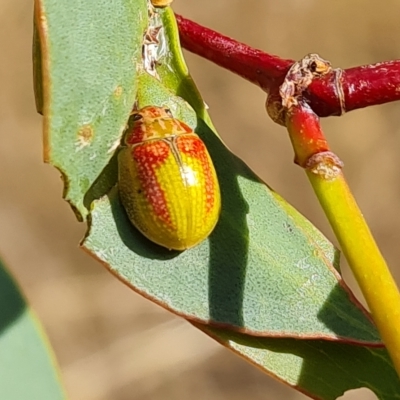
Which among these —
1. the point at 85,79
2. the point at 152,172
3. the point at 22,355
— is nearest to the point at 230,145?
the point at 22,355

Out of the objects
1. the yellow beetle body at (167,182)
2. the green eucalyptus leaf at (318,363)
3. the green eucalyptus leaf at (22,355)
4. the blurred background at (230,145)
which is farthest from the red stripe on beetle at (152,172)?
the blurred background at (230,145)

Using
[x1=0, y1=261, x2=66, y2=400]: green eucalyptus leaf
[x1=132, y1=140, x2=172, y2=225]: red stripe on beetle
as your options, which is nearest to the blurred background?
[x1=0, y1=261, x2=66, y2=400]: green eucalyptus leaf

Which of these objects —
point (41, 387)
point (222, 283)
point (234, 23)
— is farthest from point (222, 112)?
point (222, 283)

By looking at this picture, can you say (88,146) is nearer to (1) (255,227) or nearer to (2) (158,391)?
(1) (255,227)

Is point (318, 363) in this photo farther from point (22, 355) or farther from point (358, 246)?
point (22, 355)

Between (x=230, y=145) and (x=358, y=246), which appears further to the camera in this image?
(x=230, y=145)
